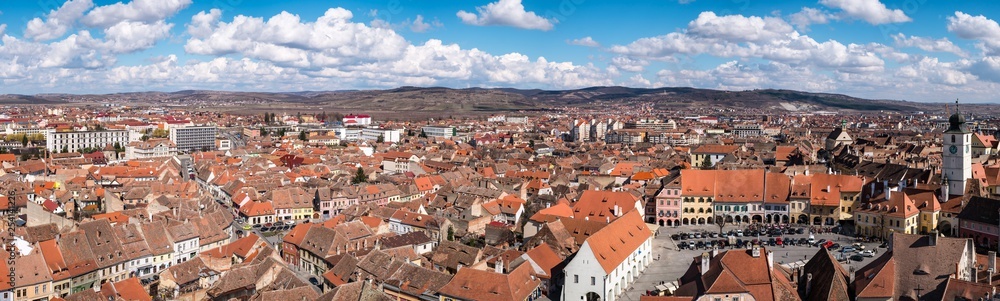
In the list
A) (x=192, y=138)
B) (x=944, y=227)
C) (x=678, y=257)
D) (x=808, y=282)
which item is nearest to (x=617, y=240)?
(x=678, y=257)

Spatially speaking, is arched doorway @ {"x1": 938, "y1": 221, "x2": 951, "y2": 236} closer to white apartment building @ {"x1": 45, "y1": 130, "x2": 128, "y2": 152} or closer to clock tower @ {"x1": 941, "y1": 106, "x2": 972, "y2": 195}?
clock tower @ {"x1": 941, "y1": 106, "x2": 972, "y2": 195}

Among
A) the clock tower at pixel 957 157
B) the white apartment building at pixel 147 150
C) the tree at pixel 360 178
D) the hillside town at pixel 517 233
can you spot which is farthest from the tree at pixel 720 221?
the white apartment building at pixel 147 150

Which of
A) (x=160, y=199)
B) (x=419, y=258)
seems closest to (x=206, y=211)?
(x=160, y=199)

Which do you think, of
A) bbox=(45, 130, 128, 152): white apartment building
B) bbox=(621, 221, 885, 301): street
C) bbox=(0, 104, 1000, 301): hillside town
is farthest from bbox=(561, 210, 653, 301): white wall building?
bbox=(45, 130, 128, 152): white apartment building

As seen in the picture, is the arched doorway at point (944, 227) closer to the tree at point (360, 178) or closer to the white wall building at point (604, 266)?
the white wall building at point (604, 266)

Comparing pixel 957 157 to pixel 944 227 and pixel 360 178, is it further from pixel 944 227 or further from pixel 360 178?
pixel 360 178

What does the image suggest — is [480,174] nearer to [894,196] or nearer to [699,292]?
[894,196]
